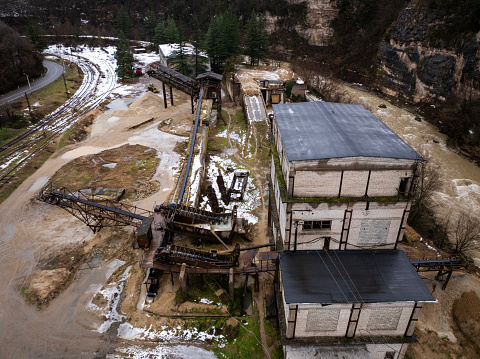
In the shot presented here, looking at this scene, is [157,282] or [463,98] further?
[463,98]

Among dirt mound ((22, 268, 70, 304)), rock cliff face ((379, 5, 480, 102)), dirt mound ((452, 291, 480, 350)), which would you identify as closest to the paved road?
dirt mound ((22, 268, 70, 304))

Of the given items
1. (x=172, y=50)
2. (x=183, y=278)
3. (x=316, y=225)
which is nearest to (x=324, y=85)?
(x=172, y=50)

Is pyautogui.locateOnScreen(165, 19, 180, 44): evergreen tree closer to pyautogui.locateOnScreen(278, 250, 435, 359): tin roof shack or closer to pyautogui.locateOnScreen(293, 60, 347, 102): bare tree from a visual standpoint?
pyautogui.locateOnScreen(293, 60, 347, 102): bare tree

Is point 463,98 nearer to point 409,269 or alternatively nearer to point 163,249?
point 409,269

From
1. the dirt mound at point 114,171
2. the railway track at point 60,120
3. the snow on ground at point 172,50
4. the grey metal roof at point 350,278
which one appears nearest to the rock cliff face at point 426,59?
the snow on ground at point 172,50

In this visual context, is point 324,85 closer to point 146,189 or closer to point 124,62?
point 146,189

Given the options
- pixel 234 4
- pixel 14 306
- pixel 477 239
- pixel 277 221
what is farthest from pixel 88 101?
pixel 234 4
